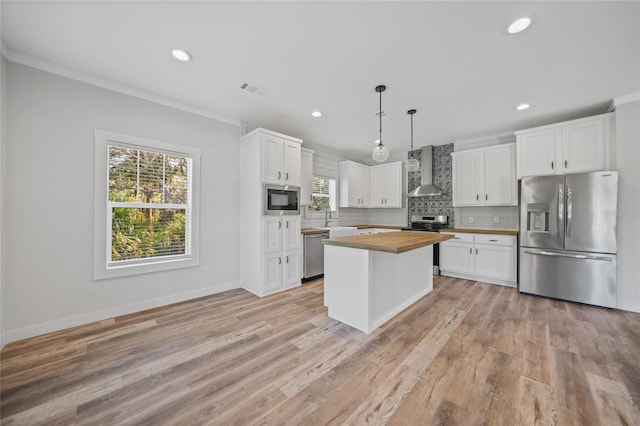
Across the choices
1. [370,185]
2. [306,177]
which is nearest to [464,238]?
[370,185]

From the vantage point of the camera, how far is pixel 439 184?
5.24 metres

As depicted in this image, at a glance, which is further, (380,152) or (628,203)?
(628,203)

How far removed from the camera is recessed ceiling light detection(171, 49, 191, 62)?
2.24m

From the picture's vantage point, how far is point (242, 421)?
1443mm

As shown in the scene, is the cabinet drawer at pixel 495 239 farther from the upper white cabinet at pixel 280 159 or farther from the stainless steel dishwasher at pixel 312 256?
the upper white cabinet at pixel 280 159

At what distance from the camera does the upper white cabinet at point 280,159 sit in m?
3.58

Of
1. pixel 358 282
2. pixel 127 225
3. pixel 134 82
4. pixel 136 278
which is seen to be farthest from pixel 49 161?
pixel 358 282

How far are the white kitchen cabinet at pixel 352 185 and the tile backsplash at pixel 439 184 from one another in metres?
1.12

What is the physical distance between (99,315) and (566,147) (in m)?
6.42

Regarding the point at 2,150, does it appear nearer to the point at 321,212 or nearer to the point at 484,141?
the point at 321,212

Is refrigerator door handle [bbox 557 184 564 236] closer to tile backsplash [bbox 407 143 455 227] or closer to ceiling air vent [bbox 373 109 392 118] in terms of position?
tile backsplash [bbox 407 143 455 227]

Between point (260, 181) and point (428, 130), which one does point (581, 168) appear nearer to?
point (428, 130)

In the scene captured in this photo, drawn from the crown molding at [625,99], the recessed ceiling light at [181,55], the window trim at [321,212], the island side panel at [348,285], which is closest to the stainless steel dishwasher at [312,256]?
the window trim at [321,212]

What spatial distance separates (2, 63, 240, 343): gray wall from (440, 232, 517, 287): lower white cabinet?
181 inches
